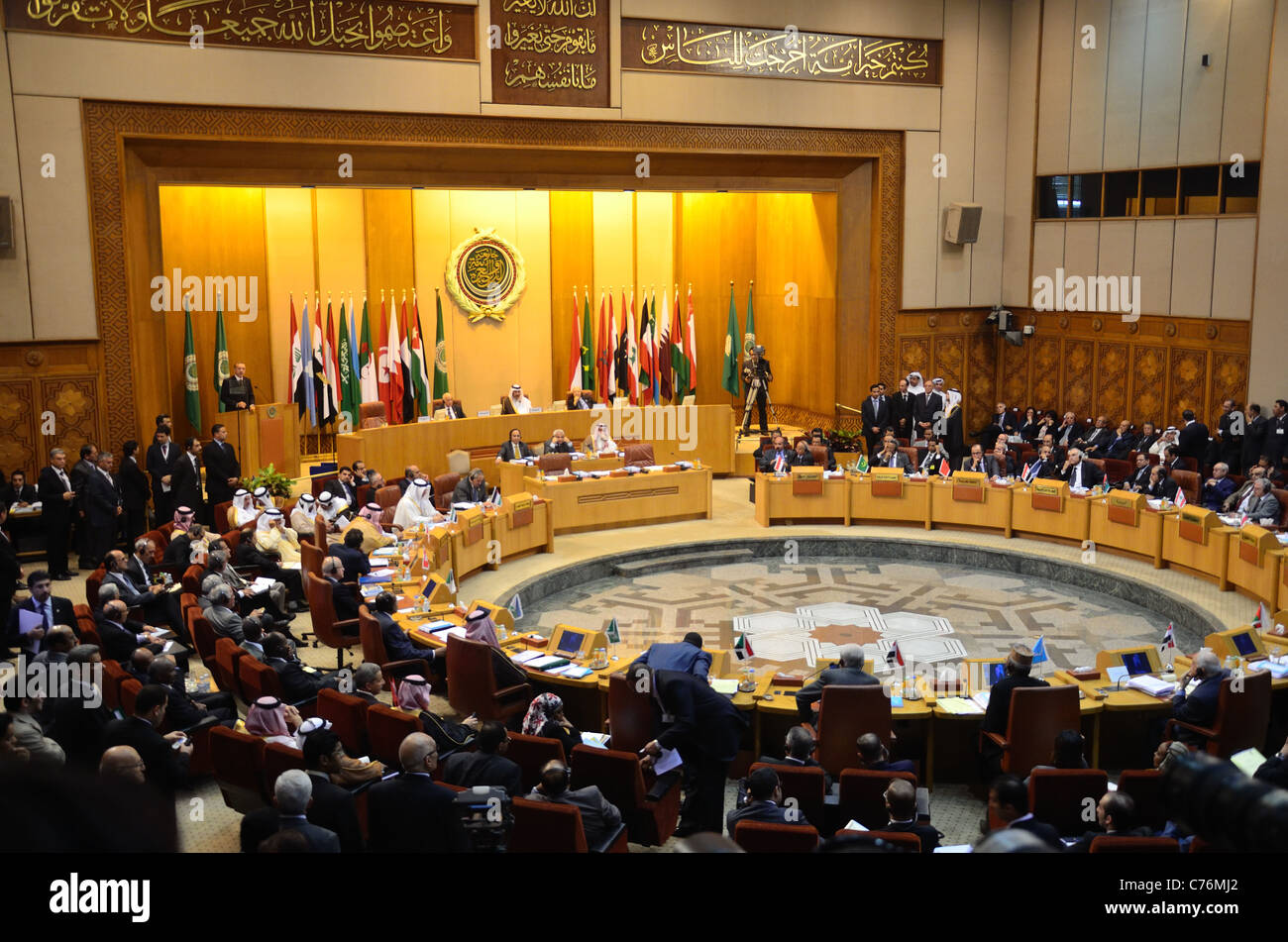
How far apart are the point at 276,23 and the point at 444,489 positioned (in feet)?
19.8

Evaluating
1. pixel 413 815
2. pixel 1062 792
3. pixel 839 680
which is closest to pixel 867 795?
pixel 1062 792

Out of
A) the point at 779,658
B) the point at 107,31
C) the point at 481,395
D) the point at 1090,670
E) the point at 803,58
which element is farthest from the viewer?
the point at 481,395

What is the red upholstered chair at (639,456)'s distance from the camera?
52.0ft

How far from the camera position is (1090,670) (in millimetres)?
8430

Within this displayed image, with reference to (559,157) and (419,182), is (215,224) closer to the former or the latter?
(419,182)

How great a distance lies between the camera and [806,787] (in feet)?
20.2

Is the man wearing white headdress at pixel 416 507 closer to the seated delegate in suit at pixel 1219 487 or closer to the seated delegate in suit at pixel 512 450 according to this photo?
the seated delegate in suit at pixel 512 450

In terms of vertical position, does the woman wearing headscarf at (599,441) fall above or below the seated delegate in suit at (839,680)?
above

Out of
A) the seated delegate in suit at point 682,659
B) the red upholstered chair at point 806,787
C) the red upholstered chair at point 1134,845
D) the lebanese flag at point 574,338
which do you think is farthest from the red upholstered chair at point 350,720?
the lebanese flag at point 574,338

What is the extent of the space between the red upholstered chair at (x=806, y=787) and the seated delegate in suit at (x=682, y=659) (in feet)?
4.00

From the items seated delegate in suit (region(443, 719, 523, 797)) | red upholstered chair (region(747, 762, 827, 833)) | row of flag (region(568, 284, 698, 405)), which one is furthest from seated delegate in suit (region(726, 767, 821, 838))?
row of flag (region(568, 284, 698, 405))

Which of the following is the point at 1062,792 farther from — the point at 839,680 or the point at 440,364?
the point at 440,364
